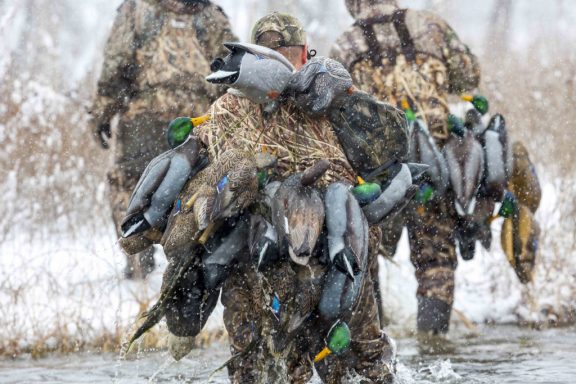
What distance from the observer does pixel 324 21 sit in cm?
2212

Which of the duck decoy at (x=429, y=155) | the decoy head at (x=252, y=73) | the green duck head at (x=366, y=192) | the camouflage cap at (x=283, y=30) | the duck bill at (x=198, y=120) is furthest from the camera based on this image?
the duck decoy at (x=429, y=155)

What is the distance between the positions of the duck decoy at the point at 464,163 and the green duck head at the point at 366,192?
238 centimetres

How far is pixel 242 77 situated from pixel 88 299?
3.31 metres

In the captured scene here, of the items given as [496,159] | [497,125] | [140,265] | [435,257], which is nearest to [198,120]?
[496,159]

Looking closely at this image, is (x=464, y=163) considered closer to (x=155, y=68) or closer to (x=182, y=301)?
(x=155, y=68)

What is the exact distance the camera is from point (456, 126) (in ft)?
21.8

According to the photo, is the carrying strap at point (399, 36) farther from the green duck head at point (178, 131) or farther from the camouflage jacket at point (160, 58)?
the green duck head at point (178, 131)

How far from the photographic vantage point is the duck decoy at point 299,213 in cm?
395

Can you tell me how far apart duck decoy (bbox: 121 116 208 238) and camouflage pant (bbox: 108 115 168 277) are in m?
3.23

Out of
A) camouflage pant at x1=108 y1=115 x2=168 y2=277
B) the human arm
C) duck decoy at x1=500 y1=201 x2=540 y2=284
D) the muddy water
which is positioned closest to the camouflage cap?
the muddy water

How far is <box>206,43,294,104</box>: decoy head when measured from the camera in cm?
409

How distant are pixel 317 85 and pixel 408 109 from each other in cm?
248

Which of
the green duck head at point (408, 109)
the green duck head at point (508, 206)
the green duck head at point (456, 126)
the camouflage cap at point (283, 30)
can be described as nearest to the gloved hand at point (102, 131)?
the green duck head at point (408, 109)

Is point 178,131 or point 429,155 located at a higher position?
point 429,155
